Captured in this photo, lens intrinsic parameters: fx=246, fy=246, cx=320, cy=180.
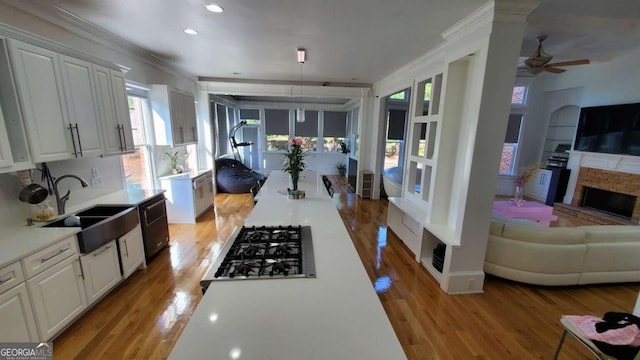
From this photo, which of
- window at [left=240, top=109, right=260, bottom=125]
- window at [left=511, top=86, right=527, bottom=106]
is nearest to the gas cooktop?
window at [left=511, top=86, right=527, bottom=106]

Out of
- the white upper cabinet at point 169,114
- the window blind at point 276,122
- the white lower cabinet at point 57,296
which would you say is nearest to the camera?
the white lower cabinet at point 57,296

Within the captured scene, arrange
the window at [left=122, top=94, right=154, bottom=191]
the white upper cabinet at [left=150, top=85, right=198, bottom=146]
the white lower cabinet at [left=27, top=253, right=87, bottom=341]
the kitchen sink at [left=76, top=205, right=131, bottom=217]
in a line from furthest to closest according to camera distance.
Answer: the white upper cabinet at [left=150, top=85, right=198, bottom=146] → the window at [left=122, top=94, right=154, bottom=191] → the kitchen sink at [left=76, top=205, right=131, bottom=217] → the white lower cabinet at [left=27, top=253, right=87, bottom=341]

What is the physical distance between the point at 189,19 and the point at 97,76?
43.0 inches

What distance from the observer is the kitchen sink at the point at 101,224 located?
83.0 inches

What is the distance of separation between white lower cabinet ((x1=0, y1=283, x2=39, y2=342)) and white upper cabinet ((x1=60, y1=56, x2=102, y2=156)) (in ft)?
4.01

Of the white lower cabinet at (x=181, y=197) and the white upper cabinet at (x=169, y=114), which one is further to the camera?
the white lower cabinet at (x=181, y=197)

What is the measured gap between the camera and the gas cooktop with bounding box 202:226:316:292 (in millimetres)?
1316

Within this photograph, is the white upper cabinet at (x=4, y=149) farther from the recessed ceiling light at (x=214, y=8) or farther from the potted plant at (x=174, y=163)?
the potted plant at (x=174, y=163)

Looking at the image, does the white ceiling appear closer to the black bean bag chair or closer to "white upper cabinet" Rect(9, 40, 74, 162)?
"white upper cabinet" Rect(9, 40, 74, 162)

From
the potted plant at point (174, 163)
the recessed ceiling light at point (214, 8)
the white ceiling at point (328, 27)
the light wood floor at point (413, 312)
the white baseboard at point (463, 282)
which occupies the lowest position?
the light wood floor at point (413, 312)

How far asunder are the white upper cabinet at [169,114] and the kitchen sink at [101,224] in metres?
1.68

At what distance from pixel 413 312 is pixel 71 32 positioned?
4379 millimetres

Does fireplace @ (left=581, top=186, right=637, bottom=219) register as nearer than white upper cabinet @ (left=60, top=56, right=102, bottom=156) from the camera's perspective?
No

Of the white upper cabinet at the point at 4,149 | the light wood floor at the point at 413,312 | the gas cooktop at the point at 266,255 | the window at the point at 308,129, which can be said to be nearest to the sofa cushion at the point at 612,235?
the light wood floor at the point at 413,312
